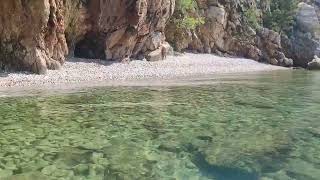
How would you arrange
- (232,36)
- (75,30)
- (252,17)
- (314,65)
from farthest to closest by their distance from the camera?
(252,17) → (232,36) → (314,65) → (75,30)

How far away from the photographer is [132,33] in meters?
35.3

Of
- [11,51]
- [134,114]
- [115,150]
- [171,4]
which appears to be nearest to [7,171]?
[115,150]

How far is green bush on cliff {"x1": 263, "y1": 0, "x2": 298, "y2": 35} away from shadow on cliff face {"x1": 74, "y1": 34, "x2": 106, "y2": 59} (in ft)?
102

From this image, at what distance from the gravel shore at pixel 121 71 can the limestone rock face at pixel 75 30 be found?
1.22 meters

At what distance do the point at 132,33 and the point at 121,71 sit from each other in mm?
5909

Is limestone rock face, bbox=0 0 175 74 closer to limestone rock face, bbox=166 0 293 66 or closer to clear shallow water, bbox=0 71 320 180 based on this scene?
clear shallow water, bbox=0 71 320 180

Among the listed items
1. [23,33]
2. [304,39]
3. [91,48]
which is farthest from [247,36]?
[23,33]

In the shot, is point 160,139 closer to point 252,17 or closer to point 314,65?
point 314,65

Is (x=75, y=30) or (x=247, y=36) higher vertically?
(x=75, y=30)

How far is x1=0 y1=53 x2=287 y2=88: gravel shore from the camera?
23.2 m

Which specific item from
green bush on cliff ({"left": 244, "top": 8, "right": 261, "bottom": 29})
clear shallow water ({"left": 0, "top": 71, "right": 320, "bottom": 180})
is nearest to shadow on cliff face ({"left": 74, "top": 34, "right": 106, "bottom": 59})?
clear shallow water ({"left": 0, "top": 71, "right": 320, "bottom": 180})

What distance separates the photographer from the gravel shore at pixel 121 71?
2322cm

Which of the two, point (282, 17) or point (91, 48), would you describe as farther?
point (282, 17)

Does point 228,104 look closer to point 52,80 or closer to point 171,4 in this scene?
point 52,80
